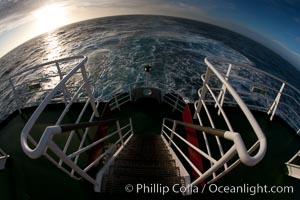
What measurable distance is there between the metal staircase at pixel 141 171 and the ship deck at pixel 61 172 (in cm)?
41

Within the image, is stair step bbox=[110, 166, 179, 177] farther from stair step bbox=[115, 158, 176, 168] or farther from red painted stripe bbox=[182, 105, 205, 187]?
red painted stripe bbox=[182, 105, 205, 187]

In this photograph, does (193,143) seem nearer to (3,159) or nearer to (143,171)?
(143,171)

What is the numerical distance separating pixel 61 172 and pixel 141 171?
1.43 metres

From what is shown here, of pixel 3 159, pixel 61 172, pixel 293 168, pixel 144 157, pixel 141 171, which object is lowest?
pixel 141 171

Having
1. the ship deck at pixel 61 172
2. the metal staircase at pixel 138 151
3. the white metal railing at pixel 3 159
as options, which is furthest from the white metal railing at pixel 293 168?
the white metal railing at pixel 3 159

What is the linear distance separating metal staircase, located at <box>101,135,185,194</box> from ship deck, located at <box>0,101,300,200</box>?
0.41 metres

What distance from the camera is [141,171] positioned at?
3068mm

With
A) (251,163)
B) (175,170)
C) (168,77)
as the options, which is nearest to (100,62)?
(168,77)

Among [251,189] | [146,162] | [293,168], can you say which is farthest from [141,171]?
[293,168]

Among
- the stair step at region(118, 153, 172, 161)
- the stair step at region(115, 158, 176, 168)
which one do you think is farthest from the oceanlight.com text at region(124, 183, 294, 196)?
the stair step at region(118, 153, 172, 161)

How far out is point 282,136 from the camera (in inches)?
196

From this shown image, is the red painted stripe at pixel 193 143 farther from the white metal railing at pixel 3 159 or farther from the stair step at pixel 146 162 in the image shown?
the white metal railing at pixel 3 159

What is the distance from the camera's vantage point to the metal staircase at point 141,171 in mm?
2680

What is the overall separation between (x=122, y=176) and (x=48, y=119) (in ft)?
10.8
